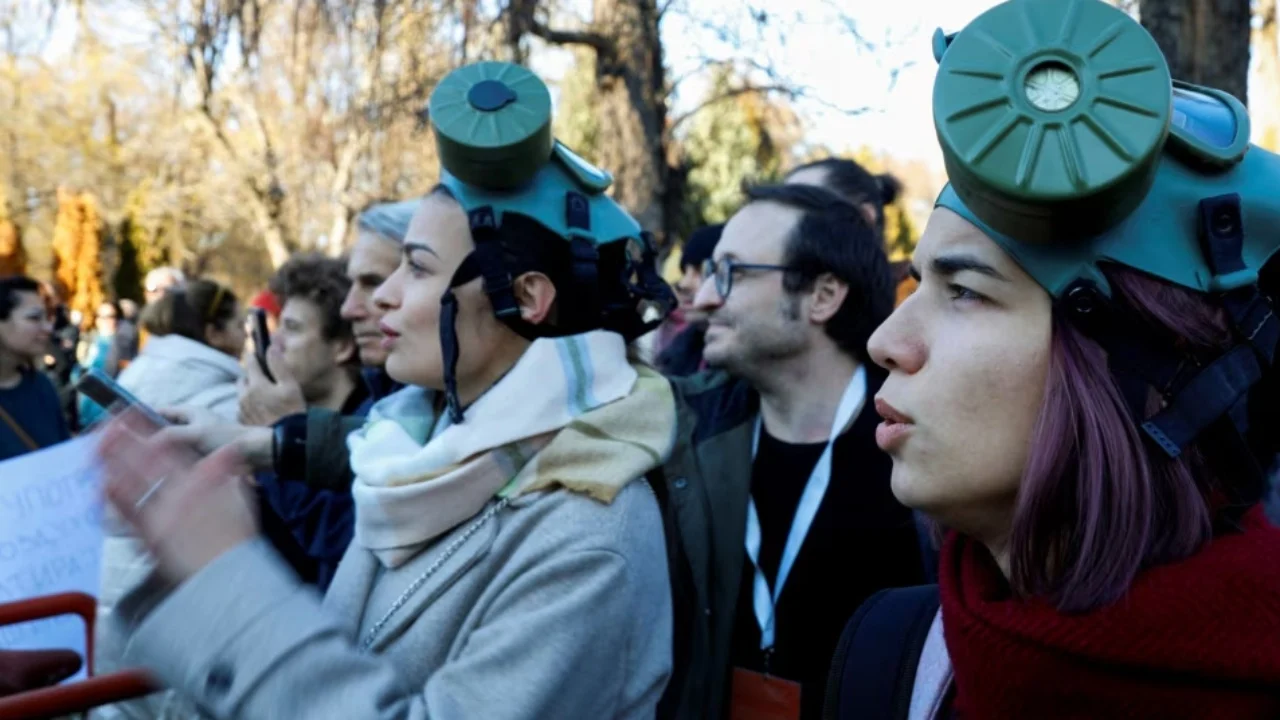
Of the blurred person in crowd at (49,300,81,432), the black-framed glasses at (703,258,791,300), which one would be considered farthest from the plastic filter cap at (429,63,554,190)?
the blurred person in crowd at (49,300,81,432)

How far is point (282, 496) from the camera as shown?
3.12 m

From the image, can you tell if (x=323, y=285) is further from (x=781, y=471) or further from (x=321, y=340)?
(x=781, y=471)

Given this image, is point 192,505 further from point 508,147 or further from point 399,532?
point 508,147

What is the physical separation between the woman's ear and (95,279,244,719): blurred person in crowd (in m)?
1.56

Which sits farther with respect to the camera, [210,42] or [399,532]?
[210,42]

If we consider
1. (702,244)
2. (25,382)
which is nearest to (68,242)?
(25,382)

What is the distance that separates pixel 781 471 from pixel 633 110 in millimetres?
5627

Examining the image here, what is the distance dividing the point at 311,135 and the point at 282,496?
14.4m

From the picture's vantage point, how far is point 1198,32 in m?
3.91

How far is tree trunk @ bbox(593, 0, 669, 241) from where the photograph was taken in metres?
8.14

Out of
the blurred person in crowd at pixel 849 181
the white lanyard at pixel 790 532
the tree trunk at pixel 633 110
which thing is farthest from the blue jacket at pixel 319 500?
the tree trunk at pixel 633 110

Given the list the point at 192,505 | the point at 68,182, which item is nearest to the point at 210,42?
the point at 192,505

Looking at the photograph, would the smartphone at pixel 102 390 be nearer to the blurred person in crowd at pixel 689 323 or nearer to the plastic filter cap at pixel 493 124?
the plastic filter cap at pixel 493 124

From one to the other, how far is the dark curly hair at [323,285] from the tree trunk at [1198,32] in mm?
2913
